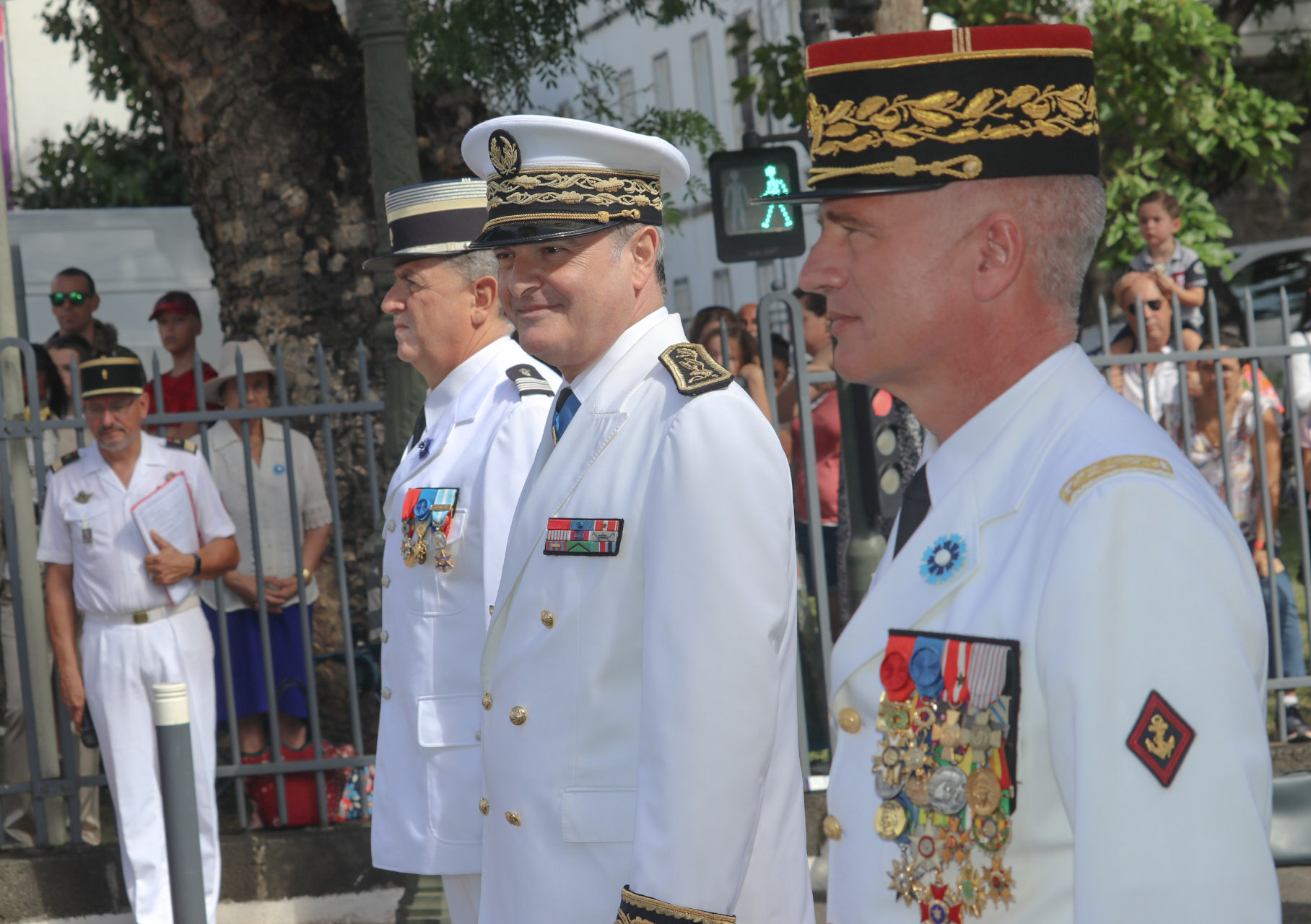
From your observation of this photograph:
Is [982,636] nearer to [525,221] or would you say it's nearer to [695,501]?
[695,501]

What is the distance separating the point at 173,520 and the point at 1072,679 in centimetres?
467

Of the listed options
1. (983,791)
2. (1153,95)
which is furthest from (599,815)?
(1153,95)

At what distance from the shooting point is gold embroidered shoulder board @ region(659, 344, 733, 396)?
238 centimetres

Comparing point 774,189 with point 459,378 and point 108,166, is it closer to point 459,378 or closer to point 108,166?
point 459,378

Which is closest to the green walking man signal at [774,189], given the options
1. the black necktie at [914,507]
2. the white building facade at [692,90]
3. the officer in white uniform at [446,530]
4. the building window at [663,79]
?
the officer in white uniform at [446,530]

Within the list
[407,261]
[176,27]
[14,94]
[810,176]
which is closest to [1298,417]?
[407,261]

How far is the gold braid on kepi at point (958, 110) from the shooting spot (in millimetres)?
1670

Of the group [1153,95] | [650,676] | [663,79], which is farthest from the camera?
[663,79]

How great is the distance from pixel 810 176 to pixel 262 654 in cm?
449

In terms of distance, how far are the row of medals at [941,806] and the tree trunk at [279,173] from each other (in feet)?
20.8

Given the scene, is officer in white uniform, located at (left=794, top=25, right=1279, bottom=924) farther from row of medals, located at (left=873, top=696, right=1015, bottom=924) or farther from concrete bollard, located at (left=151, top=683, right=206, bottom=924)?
concrete bollard, located at (left=151, top=683, right=206, bottom=924)

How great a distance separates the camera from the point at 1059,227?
1670 millimetres

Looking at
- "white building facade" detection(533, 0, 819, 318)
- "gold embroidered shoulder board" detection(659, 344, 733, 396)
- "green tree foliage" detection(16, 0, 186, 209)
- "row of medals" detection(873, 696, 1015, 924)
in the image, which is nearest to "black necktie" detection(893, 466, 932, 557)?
"row of medals" detection(873, 696, 1015, 924)

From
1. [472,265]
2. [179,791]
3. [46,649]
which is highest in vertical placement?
[472,265]
